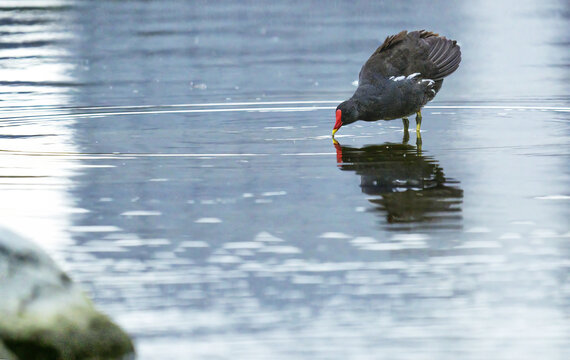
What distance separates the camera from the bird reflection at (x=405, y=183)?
30.6ft

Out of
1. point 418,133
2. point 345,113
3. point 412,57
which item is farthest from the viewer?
point 412,57

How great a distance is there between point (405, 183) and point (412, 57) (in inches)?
142

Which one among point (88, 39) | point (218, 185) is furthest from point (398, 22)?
point (218, 185)

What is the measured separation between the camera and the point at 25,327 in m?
6.05

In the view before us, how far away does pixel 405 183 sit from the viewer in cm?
1058

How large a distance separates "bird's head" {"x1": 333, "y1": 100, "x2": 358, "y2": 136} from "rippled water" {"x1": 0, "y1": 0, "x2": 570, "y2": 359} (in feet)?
0.73

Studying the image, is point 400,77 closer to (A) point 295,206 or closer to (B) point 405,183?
(B) point 405,183

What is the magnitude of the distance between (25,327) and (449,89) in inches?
479

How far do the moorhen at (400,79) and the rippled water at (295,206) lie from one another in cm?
31

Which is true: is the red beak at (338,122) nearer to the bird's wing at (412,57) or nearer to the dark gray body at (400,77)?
the dark gray body at (400,77)

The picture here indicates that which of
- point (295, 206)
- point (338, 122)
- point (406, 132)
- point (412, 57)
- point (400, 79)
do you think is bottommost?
point (295, 206)

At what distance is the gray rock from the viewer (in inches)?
238

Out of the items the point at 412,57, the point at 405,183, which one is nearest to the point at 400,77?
the point at 412,57

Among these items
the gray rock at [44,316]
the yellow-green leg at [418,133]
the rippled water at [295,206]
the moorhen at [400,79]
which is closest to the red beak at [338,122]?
the moorhen at [400,79]
